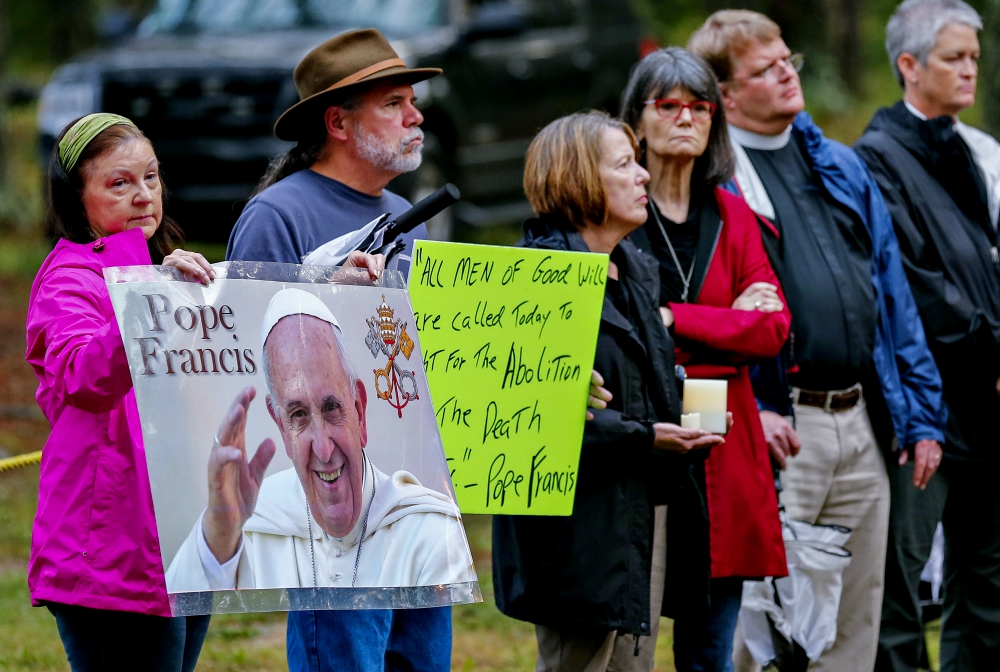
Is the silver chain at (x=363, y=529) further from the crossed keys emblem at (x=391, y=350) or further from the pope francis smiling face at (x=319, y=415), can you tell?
the crossed keys emblem at (x=391, y=350)

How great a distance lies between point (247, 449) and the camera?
110 inches

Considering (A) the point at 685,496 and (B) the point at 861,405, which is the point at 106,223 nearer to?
(A) the point at 685,496

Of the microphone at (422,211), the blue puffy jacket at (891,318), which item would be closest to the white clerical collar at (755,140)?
the blue puffy jacket at (891,318)

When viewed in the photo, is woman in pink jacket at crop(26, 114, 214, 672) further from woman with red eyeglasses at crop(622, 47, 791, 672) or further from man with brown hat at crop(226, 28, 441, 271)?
woman with red eyeglasses at crop(622, 47, 791, 672)

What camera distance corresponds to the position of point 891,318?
4.54m

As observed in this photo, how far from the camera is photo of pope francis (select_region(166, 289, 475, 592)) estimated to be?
8.99 feet

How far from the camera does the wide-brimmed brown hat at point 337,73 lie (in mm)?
3779

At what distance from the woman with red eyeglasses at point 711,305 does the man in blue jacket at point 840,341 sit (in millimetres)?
255

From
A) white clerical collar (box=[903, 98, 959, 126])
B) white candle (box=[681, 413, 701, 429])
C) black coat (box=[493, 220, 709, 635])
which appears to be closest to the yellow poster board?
black coat (box=[493, 220, 709, 635])

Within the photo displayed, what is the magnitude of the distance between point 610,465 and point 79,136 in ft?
5.31

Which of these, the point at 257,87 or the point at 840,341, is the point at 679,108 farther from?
the point at 257,87

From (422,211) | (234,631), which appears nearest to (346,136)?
(422,211)

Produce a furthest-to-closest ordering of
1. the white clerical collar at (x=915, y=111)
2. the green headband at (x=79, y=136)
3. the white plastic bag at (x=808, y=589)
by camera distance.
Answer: the white clerical collar at (x=915, y=111)
the white plastic bag at (x=808, y=589)
the green headband at (x=79, y=136)

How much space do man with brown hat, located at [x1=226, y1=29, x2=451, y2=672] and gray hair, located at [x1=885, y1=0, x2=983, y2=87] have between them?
6.54ft
